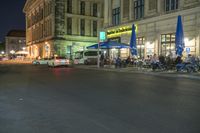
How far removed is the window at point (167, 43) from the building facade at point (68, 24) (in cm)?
3144

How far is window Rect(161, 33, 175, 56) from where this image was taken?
30.9m

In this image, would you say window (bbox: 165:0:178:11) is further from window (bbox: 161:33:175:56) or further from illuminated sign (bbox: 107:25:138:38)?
illuminated sign (bbox: 107:25:138:38)

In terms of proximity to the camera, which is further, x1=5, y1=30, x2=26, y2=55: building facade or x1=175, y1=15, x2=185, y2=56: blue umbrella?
x1=5, y1=30, x2=26, y2=55: building facade

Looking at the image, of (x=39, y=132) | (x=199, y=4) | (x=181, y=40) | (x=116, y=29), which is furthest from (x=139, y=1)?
(x=39, y=132)

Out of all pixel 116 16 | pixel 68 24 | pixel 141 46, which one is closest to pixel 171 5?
pixel 141 46

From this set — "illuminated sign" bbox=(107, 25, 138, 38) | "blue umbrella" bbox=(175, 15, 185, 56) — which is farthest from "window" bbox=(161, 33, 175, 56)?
"blue umbrella" bbox=(175, 15, 185, 56)

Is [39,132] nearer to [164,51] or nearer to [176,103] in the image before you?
[176,103]

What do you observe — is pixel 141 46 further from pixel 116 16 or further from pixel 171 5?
pixel 116 16

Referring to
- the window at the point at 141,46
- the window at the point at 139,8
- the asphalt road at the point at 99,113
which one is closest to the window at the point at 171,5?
the window at the point at 139,8

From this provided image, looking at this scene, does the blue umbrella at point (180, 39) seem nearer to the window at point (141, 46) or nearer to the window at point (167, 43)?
the window at point (167, 43)

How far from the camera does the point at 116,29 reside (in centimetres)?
4119

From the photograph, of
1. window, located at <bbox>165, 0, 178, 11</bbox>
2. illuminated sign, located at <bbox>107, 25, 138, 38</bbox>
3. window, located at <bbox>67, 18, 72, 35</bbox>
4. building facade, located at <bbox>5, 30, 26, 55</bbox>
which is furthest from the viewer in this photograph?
building facade, located at <bbox>5, 30, 26, 55</bbox>

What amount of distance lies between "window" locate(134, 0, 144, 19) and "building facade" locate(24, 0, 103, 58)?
25.9 meters

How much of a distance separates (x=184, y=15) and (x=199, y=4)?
6.76ft
